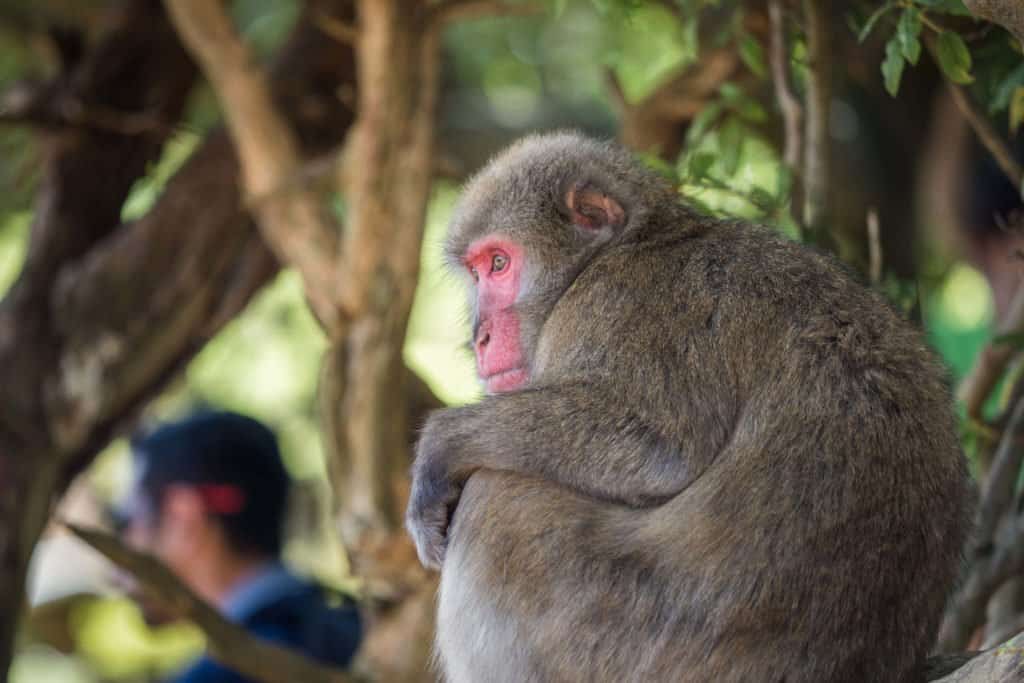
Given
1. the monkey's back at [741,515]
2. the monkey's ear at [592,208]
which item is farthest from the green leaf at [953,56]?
the monkey's ear at [592,208]

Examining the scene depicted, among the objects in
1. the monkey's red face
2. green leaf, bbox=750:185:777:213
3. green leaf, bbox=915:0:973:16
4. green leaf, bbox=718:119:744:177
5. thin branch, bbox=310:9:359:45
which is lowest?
the monkey's red face

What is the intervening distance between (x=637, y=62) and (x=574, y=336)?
161 inches

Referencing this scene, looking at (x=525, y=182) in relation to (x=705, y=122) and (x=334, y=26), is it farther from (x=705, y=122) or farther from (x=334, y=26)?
(x=334, y=26)

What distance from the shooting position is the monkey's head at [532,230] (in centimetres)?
393

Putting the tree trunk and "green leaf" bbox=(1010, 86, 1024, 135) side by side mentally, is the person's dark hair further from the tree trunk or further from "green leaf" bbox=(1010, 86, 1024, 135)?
"green leaf" bbox=(1010, 86, 1024, 135)

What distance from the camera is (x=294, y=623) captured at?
621cm

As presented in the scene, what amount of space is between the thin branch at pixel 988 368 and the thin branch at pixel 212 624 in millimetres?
2145

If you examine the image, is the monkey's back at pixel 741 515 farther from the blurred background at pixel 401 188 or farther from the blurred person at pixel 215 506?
the blurred person at pixel 215 506

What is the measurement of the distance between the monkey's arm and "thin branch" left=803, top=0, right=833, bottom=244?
142 cm

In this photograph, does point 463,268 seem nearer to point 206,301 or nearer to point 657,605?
point 657,605

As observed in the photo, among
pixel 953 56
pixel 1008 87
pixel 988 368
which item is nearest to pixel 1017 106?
pixel 1008 87

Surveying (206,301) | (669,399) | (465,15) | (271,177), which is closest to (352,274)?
(271,177)

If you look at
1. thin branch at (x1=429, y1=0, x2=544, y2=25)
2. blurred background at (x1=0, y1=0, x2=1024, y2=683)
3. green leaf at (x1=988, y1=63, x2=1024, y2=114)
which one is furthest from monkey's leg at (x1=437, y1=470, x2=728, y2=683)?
thin branch at (x1=429, y1=0, x2=544, y2=25)

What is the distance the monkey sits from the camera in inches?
126
